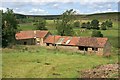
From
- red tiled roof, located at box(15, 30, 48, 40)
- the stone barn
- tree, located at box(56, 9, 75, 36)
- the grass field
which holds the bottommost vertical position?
the grass field

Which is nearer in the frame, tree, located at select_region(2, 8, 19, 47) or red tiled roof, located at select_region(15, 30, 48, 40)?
tree, located at select_region(2, 8, 19, 47)

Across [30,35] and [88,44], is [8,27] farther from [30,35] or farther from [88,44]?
[88,44]

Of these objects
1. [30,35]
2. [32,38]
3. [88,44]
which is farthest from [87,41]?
[30,35]

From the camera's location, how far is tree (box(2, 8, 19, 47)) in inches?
1839

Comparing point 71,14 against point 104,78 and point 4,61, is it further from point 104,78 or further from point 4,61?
point 104,78

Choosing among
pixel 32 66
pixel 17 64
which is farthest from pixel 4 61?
pixel 32 66

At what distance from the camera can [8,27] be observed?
47.7 metres

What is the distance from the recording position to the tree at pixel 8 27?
153 feet

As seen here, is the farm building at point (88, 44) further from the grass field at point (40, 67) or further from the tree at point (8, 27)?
the grass field at point (40, 67)

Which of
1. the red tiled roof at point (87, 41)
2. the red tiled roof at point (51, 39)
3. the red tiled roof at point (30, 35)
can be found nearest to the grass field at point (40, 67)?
the red tiled roof at point (87, 41)

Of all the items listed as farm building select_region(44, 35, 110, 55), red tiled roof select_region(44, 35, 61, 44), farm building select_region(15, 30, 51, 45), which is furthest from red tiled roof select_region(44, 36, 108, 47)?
farm building select_region(15, 30, 51, 45)

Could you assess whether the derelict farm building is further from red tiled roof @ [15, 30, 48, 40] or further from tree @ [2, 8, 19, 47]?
tree @ [2, 8, 19, 47]

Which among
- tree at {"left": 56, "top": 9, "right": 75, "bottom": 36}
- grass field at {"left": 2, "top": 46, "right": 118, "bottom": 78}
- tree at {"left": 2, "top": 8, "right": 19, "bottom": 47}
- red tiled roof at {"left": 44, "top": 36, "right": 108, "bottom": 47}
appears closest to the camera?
grass field at {"left": 2, "top": 46, "right": 118, "bottom": 78}

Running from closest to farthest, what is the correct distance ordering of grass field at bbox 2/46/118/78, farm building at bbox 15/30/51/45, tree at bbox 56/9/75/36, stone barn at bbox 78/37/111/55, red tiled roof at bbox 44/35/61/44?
grass field at bbox 2/46/118/78 → stone barn at bbox 78/37/111/55 → red tiled roof at bbox 44/35/61/44 → farm building at bbox 15/30/51/45 → tree at bbox 56/9/75/36
